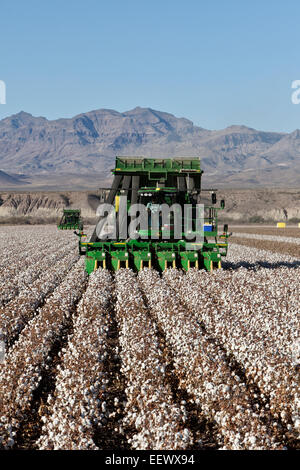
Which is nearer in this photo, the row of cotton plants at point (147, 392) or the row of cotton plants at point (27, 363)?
the row of cotton plants at point (147, 392)

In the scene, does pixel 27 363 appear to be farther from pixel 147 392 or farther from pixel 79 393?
pixel 147 392

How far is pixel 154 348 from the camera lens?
420 inches

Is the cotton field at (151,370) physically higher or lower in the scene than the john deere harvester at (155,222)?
lower

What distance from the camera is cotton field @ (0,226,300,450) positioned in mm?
7527

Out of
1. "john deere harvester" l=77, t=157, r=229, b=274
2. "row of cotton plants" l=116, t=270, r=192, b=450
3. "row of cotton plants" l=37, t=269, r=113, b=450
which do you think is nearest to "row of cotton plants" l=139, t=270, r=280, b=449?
"row of cotton plants" l=116, t=270, r=192, b=450

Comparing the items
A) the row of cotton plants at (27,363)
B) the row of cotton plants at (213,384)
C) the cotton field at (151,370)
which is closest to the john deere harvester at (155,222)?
the cotton field at (151,370)

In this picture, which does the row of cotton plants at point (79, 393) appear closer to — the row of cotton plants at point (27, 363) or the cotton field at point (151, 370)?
the cotton field at point (151, 370)

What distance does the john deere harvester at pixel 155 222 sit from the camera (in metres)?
22.6

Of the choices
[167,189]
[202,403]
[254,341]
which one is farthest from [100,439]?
[167,189]

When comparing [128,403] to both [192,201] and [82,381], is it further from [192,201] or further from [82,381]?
[192,201]

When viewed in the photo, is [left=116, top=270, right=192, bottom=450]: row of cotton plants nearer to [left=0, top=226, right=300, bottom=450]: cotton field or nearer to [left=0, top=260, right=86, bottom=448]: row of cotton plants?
[left=0, top=226, right=300, bottom=450]: cotton field

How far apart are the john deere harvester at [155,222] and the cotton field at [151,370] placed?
511cm
